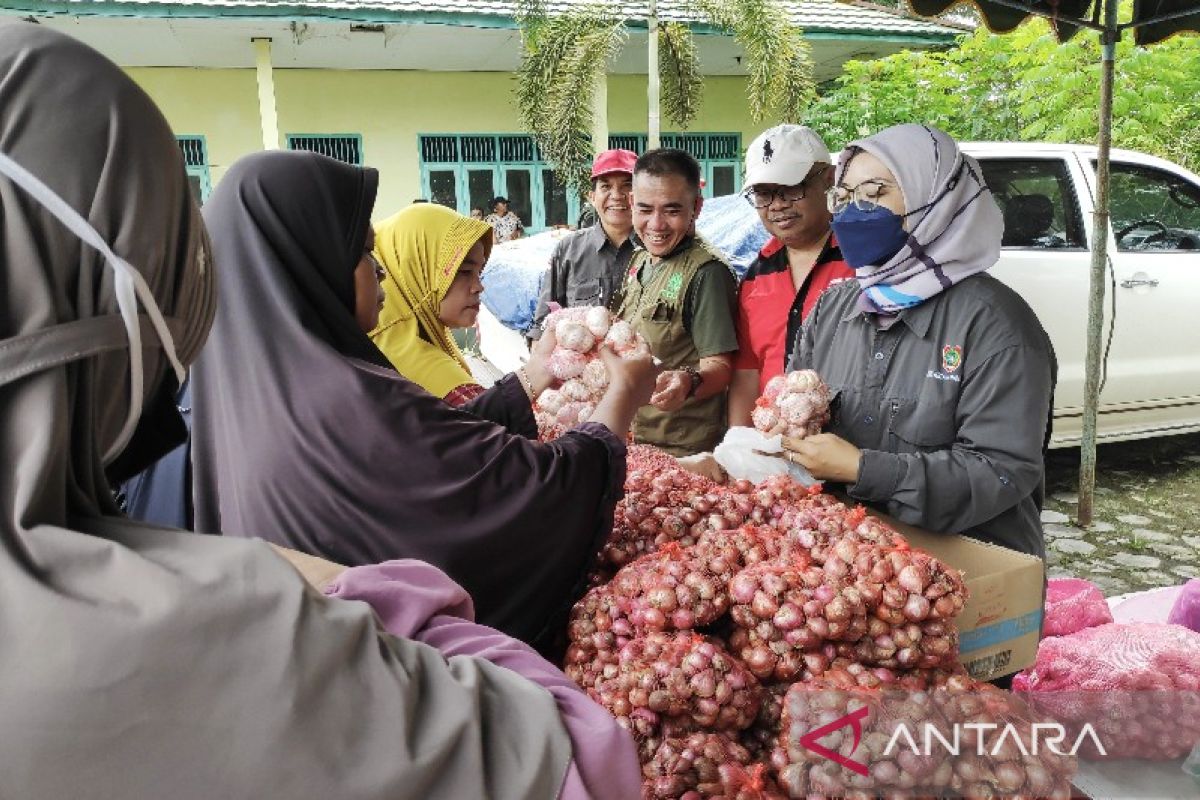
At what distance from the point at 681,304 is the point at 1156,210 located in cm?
406

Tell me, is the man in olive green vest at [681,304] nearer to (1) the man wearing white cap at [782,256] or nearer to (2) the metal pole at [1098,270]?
(1) the man wearing white cap at [782,256]

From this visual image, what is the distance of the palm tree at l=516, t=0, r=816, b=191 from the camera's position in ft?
30.5

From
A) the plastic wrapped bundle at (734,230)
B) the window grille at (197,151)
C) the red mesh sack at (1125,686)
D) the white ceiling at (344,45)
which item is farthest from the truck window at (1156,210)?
the window grille at (197,151)

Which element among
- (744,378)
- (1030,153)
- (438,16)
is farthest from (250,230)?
(438,16)

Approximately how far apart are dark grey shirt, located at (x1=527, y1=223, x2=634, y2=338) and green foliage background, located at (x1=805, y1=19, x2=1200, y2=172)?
579 cm

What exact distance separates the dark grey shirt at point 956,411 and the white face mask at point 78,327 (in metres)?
1.53

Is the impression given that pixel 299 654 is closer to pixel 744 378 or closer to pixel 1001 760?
pixel 1001 760

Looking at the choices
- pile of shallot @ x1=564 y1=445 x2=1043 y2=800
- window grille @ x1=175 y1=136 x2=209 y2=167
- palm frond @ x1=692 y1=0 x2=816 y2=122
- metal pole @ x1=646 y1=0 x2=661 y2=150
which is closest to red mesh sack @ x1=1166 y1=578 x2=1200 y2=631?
pile of shallot @ x1=564 y1=445 x2=1043 y2=800

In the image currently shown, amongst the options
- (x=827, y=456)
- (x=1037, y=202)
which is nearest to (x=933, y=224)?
(x=827, y=456)

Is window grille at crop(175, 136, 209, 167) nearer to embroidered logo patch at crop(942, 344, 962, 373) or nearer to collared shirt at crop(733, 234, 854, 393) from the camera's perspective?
collared shirt at crop(733, 234, 854, 393)

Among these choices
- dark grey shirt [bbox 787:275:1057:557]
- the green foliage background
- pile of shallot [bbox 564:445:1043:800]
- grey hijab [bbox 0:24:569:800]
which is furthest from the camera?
the green foliage background

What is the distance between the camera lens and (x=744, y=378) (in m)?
3.57

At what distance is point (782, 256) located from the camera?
356cm

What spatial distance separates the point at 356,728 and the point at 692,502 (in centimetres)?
107
